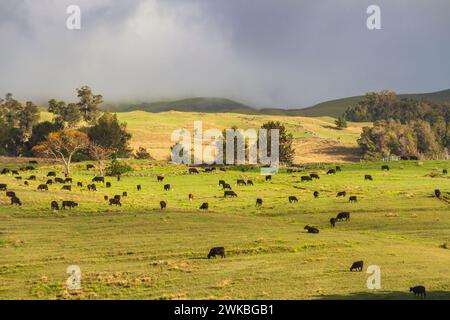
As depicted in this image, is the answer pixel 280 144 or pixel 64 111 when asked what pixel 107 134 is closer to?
pixel 64 111

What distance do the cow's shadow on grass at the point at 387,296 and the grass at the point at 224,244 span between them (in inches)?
2.2

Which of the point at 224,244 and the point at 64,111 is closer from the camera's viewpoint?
the point at 224,244

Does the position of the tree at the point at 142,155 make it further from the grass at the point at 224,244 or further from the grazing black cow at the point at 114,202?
the grazing black cow at the point at 114,202

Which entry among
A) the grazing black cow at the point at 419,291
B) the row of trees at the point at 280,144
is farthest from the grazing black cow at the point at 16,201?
the row of trees at the point at 280,144

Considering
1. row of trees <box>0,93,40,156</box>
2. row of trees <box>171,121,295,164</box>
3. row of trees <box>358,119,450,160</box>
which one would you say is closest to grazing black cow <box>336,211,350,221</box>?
row of trees <box>171,121,295,164</box>

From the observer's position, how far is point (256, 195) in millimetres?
75750

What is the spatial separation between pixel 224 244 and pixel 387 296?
1669cm

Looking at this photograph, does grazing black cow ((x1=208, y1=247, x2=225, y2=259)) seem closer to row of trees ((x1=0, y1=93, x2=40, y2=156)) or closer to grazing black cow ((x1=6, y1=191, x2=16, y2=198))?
grazing black cow ((x1=6, y1=191, x2=16, y2=198))

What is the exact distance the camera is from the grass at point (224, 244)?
34.4 m

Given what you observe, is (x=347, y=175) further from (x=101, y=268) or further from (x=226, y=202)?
(x=101, y=268)

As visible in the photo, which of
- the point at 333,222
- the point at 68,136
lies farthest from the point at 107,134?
the point at 333,222

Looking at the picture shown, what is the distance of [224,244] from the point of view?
46.3 meters

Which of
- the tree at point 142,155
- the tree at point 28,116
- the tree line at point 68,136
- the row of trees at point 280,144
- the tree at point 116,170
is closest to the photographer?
the tree at point 116,170

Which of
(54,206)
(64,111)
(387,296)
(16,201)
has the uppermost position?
(64,111)
